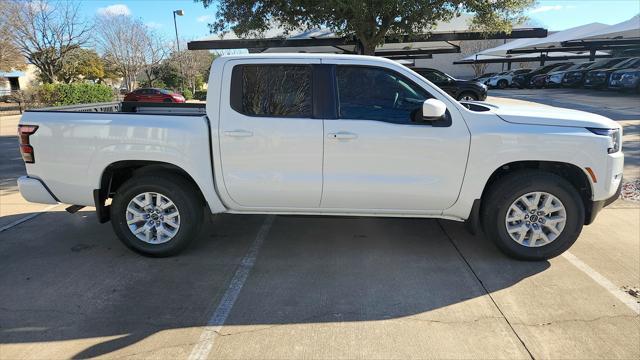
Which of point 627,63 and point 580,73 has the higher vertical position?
point 627,63

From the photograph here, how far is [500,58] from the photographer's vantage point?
161 ft

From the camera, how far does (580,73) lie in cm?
2962

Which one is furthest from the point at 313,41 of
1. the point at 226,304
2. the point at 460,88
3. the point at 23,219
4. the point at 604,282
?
the point at 226,304

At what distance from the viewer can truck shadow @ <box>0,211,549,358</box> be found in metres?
3.41

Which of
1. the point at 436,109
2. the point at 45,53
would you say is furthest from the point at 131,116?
the point at 45,53

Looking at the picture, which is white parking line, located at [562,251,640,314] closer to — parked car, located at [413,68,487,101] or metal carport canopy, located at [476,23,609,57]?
parked car, located at [413,68,487,101]

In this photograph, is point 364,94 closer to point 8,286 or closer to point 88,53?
point 8,286

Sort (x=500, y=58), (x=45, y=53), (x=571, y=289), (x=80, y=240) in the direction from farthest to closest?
(x=500, y=58) → (x=45, y=53) → (x=80, y=240) → (x=571, y=289)

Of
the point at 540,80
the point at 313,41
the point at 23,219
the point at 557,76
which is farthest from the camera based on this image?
the point at 540,80

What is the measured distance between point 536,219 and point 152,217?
3.61 metres

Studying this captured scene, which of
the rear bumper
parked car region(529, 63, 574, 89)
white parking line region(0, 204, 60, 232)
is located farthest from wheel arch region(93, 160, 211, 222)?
parked car region(529, 63, 574, 89)

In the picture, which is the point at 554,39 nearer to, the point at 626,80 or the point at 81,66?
the point at 626,80

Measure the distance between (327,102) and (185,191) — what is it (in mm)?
1576

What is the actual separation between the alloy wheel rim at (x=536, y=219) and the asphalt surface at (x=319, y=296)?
0.85 feet
